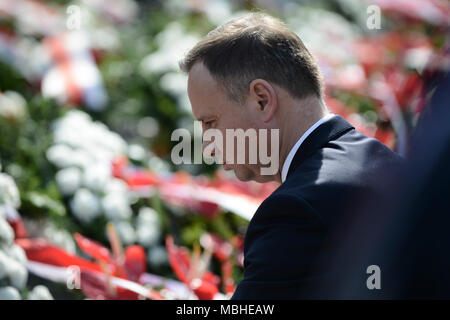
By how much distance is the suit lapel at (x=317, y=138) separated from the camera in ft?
4.95

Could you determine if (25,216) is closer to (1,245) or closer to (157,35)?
(1,245)

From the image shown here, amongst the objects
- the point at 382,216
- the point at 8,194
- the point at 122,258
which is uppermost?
the point at 382,216

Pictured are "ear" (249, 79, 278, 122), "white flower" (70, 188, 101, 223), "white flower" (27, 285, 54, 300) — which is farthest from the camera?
"white flower" (70, 188, 101, 223)

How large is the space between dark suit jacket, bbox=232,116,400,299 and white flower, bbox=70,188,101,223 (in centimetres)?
150

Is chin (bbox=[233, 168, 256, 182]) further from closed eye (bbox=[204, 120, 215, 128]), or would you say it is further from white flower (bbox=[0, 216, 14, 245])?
white flower (bbox=[0, 216, 14, 245])

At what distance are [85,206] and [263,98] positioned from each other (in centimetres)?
147

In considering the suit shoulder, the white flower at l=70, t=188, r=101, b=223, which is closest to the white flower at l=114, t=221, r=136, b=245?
the white flower at l=70, t=188, r=101, b=223

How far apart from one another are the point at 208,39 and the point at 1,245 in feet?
Answer: 3.59

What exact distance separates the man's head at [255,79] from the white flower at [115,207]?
130cm

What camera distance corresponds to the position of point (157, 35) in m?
4.80

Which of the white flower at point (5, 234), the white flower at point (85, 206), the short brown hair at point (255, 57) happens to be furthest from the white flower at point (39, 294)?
the short brown hair at point (255, 57)

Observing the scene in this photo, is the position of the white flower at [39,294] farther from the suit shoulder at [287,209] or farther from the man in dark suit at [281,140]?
the suit shoulder at [287,209]

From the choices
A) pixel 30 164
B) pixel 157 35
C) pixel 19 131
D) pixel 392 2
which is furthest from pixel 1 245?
pixel 392 2

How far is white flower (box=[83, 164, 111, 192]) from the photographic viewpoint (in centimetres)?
283
